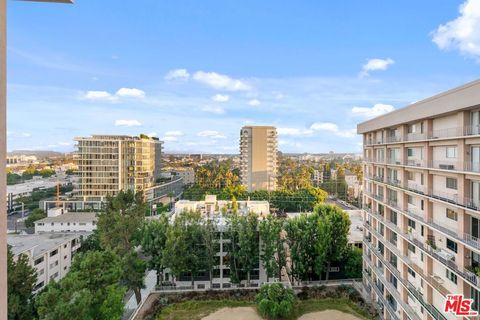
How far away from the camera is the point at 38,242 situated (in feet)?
66.7

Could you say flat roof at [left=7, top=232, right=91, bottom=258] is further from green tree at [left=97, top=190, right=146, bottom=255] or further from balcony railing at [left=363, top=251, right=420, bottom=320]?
balcony railing at [left=363, top=251, right=420, bottom=320]

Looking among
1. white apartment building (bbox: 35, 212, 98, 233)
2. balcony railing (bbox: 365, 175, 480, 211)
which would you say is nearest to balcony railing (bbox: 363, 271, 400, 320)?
balcony railing (bbox: 365, 175, 480, 211)

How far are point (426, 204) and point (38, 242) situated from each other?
23377mm

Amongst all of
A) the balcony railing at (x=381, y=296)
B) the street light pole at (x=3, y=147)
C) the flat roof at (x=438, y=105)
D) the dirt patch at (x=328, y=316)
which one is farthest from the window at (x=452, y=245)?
the street light pole at (x=3, y=147)

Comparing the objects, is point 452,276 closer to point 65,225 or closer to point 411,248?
point 411,248

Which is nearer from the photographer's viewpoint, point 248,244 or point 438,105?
point 438,105

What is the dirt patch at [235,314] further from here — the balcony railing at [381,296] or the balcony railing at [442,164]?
the balcony railing at [442,164]

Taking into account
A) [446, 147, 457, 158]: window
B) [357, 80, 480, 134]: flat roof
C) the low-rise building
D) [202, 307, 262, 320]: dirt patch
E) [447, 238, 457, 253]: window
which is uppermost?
[357, 80, 480, 134]: flat roof

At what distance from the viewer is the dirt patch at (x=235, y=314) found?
14.7 m

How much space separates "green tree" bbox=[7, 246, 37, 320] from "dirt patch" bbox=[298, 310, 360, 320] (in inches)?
484

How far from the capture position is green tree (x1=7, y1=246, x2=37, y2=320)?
37.5ft

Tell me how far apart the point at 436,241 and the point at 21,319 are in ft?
53.2

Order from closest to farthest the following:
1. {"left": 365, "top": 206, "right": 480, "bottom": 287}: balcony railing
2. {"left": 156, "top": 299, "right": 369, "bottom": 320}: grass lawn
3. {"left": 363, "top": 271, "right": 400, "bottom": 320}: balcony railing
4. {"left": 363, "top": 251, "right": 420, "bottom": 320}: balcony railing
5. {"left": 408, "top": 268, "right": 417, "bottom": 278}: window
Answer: {"left": 365, "top": 206, "right": 480, "bottom": 287}: balcony railing → {"left": 363, "top": 251, "right": 420, "bottom": 320}: balcony railing → {"left": 408, "top": 268, "right": 417, "bottom": 278}: window → {"left": 363, "top": 271, "right": 400, "bottom": 320}: balcony railing → {"left": 156, "top": 299, "right": 369, "bottom": 320}: grass lawn

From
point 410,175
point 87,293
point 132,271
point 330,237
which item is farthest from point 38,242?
point 410,175
